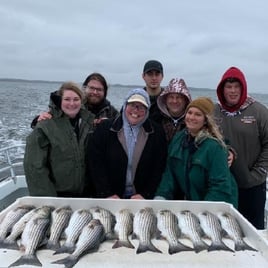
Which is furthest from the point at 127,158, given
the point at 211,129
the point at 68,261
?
the point at 68,261

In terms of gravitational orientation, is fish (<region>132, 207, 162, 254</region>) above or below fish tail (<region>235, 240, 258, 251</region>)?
above

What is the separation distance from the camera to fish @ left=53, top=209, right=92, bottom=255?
2.59 m

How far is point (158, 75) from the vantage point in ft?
16.8

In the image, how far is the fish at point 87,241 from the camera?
7.86 feet

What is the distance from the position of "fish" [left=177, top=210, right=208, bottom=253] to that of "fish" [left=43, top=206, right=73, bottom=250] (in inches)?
33.6

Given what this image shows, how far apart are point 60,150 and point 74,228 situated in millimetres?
1440

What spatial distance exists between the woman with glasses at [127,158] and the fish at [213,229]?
109 cm

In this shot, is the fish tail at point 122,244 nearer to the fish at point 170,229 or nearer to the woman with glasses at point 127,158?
the fish at point 170,229

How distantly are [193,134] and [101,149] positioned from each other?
0.97 meters

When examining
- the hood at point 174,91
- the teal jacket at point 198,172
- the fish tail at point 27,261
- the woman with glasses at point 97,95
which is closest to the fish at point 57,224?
the fish tail at point 27,261

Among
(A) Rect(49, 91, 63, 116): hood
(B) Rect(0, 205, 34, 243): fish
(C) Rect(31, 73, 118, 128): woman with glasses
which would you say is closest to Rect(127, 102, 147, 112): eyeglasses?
(A) Rect(49, 91, 63, 116): hood

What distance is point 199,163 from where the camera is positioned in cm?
383

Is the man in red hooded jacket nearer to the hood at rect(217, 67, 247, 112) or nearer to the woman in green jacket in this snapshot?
the hood at rect(217, 67, 247, 112)

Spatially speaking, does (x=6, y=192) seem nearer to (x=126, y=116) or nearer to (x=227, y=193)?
(x=126, y=116)
